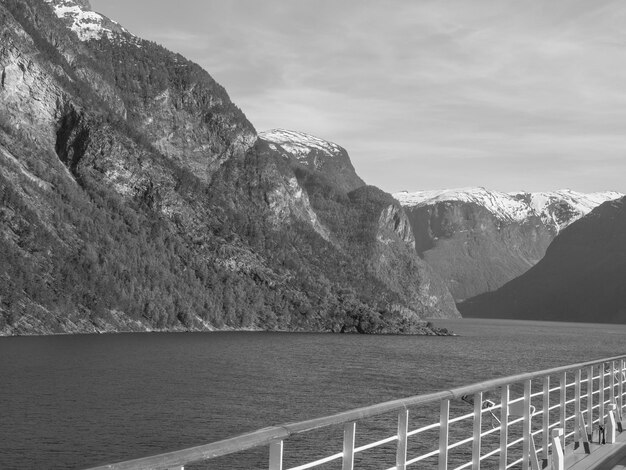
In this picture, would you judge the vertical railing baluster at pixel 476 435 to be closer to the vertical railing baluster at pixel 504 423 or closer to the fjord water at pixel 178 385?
the vertical railing baluster at pixel 504 423

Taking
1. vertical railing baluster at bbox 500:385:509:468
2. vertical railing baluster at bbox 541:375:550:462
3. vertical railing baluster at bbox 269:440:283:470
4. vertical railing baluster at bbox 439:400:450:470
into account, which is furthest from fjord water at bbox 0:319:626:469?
vertical railing baluster at bbox 269:440:283:470

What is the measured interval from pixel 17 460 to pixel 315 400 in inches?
1607

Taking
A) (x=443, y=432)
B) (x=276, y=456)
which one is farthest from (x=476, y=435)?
(x=276, y=456)

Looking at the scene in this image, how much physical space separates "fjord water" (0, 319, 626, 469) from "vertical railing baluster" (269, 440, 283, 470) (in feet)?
145

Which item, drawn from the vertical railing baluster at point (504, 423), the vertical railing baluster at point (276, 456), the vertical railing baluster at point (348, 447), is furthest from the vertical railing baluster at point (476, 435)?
the vertical railing baluster at point (276, 456)

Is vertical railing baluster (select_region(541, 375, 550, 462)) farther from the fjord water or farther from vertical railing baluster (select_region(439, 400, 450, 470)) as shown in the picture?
the fjord water

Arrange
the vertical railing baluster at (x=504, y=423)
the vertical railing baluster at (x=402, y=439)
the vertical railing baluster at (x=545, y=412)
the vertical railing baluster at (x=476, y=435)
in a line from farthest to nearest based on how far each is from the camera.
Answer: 1. the vertical railing baluster at (x=545, y=412)
2. the vertical railing baluster at (x=504, y=423)
3. the vertical railing baluster at (x=476, y=435)
4. the vertical railing baluster at (x=402, y=439)

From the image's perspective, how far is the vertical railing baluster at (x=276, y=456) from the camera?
278 inches

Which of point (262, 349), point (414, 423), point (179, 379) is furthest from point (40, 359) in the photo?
point (414, 423)

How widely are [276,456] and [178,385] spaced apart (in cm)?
9683

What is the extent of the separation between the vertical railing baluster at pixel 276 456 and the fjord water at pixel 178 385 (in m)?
44.3

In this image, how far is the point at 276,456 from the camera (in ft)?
23.4

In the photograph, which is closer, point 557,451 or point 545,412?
point 557,451

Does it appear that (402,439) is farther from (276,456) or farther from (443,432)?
(276,456)
